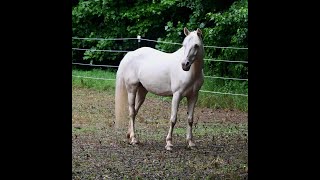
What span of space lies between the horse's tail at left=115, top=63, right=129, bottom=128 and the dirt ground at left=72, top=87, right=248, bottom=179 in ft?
0.83

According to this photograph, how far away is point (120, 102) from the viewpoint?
24.0 ft

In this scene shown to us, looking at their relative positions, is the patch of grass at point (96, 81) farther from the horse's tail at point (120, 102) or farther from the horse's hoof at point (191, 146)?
the horse's hoof at point (191, 146)

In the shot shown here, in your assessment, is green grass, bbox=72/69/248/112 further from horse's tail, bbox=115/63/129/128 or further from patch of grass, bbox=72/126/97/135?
horse's tail, bbox=115/63/129/128

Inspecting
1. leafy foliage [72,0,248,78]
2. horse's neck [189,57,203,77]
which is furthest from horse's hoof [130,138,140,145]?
leafy foliage [72,0,248,78]

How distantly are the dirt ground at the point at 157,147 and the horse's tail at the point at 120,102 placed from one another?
9.9 inches

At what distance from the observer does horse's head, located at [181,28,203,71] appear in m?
6.39

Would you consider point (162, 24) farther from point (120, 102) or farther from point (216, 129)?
point (120, 102)

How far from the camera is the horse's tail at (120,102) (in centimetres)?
728
